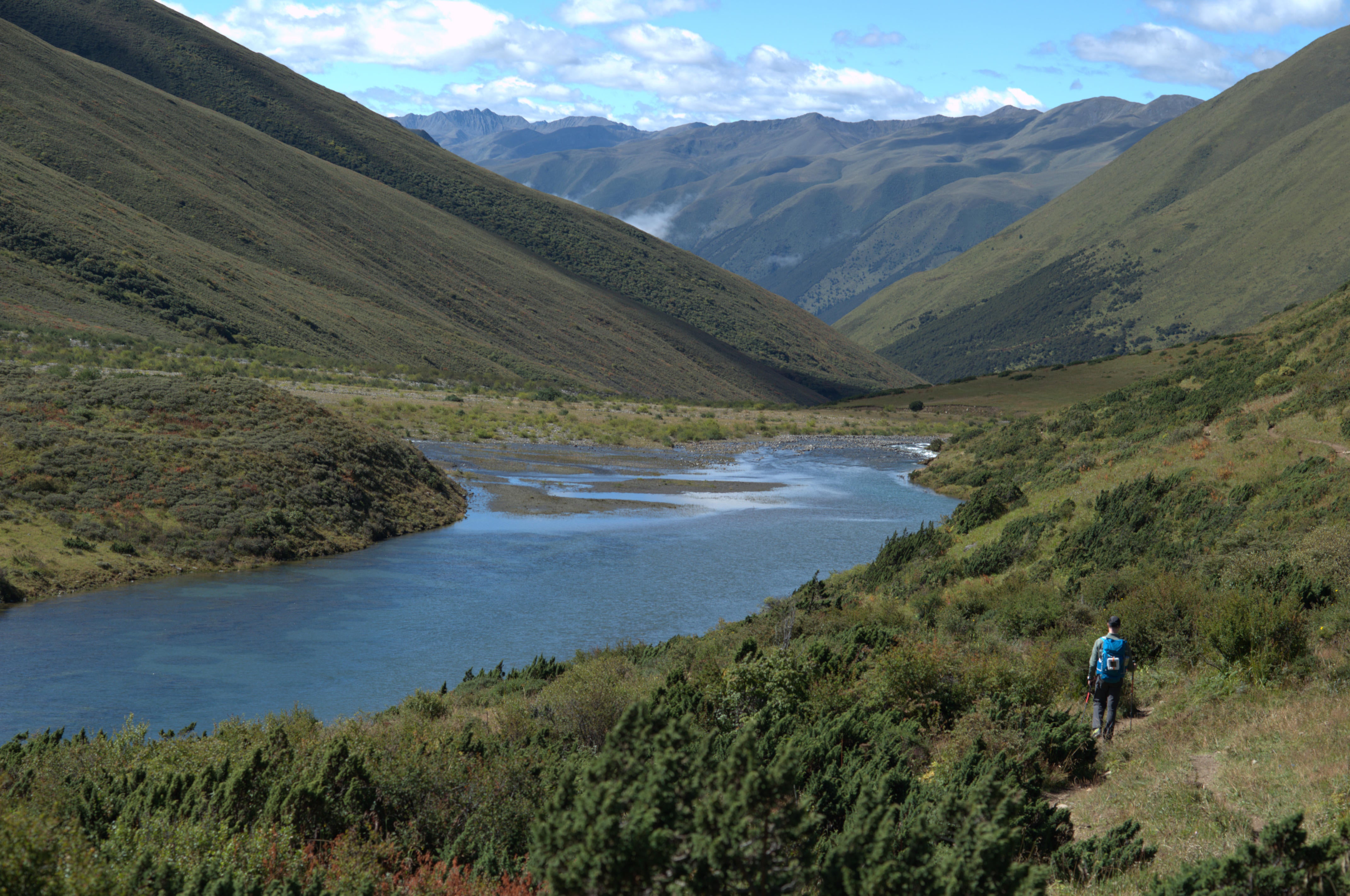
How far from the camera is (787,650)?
14.8 m

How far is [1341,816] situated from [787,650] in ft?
27.2

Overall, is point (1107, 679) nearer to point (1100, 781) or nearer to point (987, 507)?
point (1100, 781)

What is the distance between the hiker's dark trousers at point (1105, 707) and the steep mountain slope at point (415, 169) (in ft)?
440

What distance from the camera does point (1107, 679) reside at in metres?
11.2

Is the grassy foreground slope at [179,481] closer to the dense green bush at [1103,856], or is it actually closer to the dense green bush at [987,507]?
the dense green bush at [987,507]

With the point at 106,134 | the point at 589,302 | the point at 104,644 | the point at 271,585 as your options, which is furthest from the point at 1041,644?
the point at 589,302

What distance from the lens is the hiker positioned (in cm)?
1119

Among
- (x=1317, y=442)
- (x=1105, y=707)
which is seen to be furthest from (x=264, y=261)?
(x=1105, y=707)

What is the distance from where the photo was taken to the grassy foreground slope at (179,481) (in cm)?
2508

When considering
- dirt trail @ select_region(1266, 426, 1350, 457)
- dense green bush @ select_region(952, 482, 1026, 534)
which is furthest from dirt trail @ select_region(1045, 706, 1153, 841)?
dense green bush @ select_region(952, 482, 1026, 534)

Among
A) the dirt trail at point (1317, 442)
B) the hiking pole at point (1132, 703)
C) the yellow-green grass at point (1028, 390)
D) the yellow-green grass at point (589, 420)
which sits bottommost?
the yellow-green grass at point (589, 420)

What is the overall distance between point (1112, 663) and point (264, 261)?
102783 millimetres

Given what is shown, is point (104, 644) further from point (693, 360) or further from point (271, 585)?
point (693, 360)

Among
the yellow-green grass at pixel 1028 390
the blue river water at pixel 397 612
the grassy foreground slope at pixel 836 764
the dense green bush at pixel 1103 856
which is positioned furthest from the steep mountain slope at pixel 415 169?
the dense green bush at pixel 1103 856
